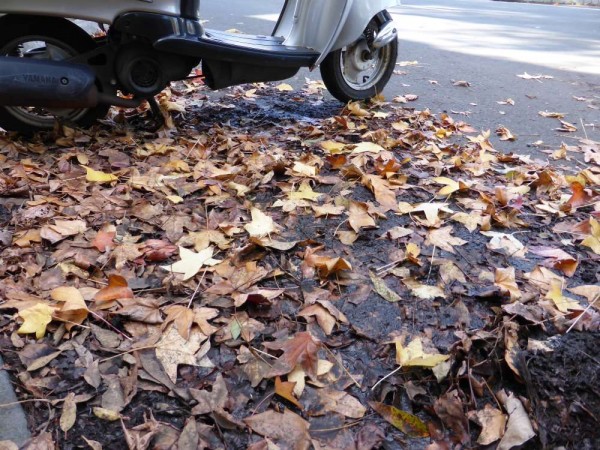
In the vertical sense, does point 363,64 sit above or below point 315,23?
below

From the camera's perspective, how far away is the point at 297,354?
145cm

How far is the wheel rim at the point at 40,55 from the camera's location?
2711mm

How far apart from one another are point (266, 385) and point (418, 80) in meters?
3.77

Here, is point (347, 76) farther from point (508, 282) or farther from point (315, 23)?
point (508, 282)

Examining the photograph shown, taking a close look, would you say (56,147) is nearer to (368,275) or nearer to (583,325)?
(368,275)

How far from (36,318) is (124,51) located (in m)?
1.73

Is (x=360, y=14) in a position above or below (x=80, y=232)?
above

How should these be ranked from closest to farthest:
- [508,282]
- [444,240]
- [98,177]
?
[508,282], [444,240], [98,177]

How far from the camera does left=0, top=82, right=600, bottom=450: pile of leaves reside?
4.33 ft

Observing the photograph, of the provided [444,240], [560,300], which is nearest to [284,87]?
[444,240]

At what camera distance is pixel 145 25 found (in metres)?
2.71

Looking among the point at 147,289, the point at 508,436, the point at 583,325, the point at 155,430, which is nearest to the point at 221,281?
the point at 147,289

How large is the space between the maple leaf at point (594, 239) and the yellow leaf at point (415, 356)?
3.05ft

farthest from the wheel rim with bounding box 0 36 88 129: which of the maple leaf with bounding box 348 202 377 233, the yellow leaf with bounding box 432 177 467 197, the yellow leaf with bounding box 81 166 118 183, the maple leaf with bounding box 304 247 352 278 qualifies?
the yellow leaf with bounding box 432 177 467 197
